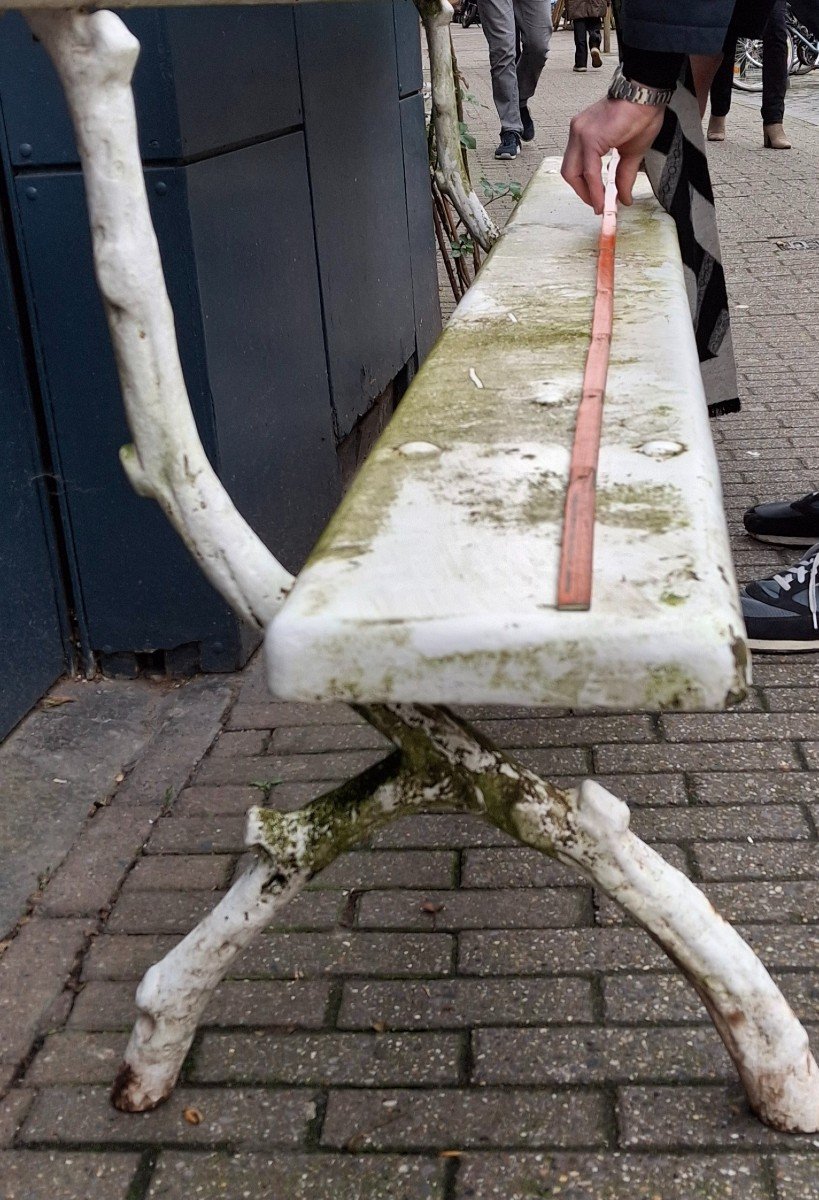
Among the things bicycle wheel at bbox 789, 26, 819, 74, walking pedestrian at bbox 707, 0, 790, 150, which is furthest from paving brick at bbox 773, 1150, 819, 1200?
bicycle wheel at bbox 789, 26, 819, 74

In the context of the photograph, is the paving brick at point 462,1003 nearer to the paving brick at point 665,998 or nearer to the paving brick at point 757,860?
the paving brick at point 665,998

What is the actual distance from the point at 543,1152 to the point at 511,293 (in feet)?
5.58

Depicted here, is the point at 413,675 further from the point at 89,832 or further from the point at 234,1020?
the point at 89,832

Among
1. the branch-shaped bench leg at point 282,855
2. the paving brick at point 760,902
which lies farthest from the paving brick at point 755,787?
the branch-shaped bench leg at point 282,855

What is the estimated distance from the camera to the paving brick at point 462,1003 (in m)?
2.10

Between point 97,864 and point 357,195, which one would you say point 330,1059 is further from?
point 357,195

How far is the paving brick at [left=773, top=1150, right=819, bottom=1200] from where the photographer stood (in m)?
1.74

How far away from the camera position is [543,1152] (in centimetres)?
183

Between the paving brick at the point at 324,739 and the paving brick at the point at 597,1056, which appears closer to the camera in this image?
the paving brick at the point at 597,1056

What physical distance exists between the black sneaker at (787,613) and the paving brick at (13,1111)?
6.48 feet

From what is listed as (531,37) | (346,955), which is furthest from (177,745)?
(531,37)

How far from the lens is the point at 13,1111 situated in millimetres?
1966

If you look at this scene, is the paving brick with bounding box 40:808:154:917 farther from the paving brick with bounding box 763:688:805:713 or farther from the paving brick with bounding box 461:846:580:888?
the paving brick with bounding box 763:688:805:713

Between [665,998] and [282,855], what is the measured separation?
733 millimetres
